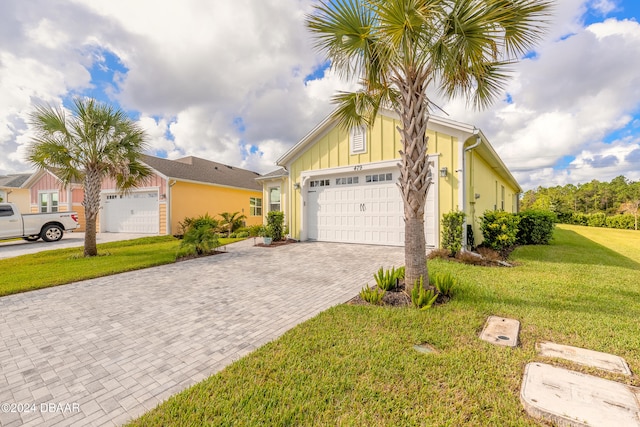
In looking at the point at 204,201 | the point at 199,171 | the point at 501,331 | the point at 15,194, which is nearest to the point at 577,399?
the point at 501,331

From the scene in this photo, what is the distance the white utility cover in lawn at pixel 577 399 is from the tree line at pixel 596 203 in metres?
34.0

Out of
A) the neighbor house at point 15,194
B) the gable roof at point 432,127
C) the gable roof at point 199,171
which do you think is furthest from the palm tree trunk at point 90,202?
the neighbor house at point 15,194

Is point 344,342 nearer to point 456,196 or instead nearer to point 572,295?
point 572,295

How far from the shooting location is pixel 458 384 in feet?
7.01

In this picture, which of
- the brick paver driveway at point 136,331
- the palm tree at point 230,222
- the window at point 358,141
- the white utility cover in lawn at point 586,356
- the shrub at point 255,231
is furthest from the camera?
the palm tree at point 230,222

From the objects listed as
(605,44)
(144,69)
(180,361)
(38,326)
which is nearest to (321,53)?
(180,361)

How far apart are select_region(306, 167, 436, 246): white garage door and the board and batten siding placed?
447 millimetres

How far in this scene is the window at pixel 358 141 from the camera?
9633 millimetres

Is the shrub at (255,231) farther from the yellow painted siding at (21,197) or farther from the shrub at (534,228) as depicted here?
the yellow painted siding at (21,197)

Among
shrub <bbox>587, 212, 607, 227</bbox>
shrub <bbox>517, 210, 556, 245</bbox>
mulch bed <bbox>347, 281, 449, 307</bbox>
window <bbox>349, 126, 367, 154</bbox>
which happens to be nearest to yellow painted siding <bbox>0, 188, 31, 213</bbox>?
window <bbox>349, 126, 367, 154</bbox>

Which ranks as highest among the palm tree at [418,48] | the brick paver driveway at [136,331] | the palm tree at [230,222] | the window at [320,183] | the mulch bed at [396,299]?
the palm tree at [418,48]

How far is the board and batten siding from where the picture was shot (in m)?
8.07

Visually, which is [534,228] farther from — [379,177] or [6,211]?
[6,211]

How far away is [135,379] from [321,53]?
204 inches
